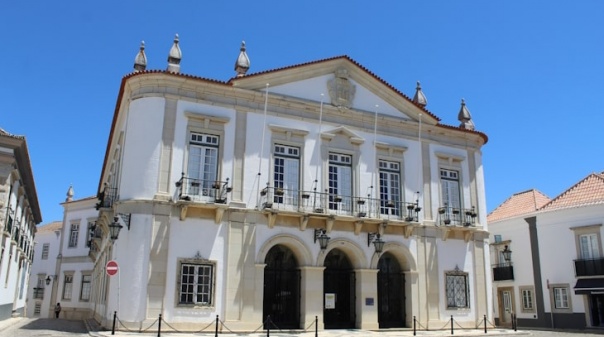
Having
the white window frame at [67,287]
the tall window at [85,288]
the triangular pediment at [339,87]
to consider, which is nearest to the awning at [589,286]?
the triangular pediment at [339,87]

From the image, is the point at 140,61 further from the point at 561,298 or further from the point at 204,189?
the point at 561,298

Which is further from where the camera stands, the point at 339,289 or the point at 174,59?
the point at 339,289

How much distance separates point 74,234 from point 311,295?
940 inches

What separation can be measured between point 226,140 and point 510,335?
11950mm

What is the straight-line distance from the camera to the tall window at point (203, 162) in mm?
17391

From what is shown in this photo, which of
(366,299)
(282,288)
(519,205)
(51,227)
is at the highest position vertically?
(51,227)

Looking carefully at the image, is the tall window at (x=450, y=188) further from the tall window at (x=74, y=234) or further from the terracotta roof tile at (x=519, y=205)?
the tall window at (x=74, y=234)

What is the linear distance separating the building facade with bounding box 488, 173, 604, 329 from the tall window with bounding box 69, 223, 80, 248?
84.7ft

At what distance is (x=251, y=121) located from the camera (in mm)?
18453

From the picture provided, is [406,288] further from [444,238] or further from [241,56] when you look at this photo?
[241,56]

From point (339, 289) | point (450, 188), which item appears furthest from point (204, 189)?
point (450, 188)

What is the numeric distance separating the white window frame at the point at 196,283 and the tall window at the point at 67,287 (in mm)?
22288

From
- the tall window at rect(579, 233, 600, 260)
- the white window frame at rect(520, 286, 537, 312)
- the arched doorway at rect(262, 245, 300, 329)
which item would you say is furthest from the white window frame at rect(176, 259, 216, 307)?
the white window frame at rect(520, 286, 537, 312)

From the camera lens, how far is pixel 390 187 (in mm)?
20656
